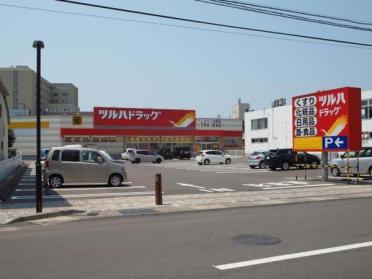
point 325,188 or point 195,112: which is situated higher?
point 195,112

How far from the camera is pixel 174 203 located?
1451 centimetres

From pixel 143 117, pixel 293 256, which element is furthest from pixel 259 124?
pixel 293 256

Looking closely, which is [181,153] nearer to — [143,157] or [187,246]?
[143,157]

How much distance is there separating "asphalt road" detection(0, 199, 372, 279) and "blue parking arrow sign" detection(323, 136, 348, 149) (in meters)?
9.77

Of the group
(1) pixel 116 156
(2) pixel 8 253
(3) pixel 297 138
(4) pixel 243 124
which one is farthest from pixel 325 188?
(4) pixel 243 124

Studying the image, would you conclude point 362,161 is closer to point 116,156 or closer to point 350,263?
point 350,263

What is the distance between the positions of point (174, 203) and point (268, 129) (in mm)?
50046

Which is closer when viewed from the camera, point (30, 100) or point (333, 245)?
point (333, 245)

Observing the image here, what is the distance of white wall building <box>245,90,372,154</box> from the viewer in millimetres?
58884

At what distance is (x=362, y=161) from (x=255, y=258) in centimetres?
1932

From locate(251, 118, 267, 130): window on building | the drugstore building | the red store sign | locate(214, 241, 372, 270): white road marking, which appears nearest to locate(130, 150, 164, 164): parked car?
the drugstore building

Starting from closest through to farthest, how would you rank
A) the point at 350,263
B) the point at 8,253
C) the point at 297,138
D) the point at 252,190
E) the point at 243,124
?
1. the point at 350,263
2. the point at 8,253
3. the point at 252,190
4. the point at 297,138
5. the point at 243,124

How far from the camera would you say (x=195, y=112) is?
6869 cm

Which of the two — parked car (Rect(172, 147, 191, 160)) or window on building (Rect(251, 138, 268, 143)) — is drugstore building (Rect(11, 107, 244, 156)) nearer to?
parked car (Rect(172, 147, 191, 160))
